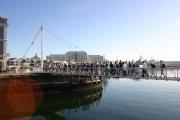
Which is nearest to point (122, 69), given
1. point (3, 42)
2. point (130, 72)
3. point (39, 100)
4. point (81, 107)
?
point (130, 72)

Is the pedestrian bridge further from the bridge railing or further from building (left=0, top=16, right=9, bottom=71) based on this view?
building (left=0, top=16, right=9, bottom=71)

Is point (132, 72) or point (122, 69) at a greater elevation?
point (122, 69)

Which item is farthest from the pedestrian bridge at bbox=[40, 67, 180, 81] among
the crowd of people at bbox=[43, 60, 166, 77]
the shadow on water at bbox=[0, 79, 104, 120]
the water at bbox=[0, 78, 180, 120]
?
the shadow on water at bbox=[0, 79, 104, 120]

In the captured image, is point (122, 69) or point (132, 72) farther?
point (122, 69)

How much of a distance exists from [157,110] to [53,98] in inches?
793

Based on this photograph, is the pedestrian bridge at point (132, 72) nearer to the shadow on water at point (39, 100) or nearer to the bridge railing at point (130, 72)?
the bridge railing at point (130, 72)

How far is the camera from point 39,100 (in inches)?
1962

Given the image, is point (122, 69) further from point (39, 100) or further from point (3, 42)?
point (3, 42)

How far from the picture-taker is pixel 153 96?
53.4 m

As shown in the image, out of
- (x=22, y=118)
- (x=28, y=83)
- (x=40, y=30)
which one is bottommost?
(x=22, y=118)

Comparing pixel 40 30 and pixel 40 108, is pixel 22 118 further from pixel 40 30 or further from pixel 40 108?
pixel 40 30

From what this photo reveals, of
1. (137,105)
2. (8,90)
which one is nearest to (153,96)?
(137,105)

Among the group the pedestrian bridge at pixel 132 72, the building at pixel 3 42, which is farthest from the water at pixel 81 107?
the building at pixel 3 42

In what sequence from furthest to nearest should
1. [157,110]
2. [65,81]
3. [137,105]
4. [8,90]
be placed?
1. [65,81]
2. [8,90]
3. [137,105]
4. [157,110]
